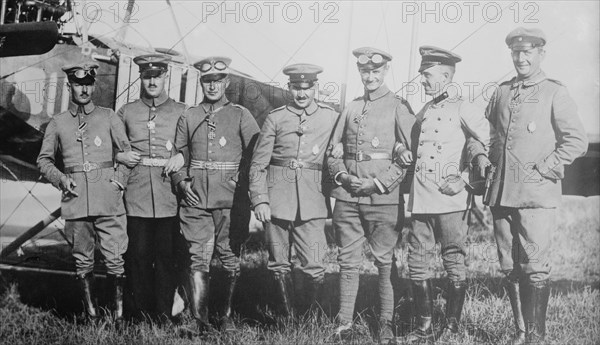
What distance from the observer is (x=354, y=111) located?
379cm

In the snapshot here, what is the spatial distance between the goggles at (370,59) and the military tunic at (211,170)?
97 cm

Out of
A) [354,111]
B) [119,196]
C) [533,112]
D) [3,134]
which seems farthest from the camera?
[3,134]

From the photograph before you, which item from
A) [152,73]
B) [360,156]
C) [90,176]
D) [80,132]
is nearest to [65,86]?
[80,132]

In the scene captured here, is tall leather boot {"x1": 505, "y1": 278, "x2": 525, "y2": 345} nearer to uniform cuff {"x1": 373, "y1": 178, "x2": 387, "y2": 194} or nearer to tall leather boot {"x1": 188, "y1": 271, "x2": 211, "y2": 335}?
uniform cuff {"x1": 373, "y1": 178, "x2": 387, "y2": 194}

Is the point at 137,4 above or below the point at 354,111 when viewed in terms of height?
above

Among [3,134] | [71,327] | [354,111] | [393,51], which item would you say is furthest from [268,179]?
[3,134]

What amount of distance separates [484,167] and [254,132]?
1716mm

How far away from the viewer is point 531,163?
3.45m

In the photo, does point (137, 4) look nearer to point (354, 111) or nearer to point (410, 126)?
point (354, 111)

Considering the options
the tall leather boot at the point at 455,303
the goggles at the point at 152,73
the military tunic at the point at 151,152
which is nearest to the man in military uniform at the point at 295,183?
the military tunic at the point at 151,152

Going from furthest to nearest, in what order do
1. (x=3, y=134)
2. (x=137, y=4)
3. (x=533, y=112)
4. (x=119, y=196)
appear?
(x=3, y=134), (x=137, y=4), (x=119, y=196), (x=533, y=112)

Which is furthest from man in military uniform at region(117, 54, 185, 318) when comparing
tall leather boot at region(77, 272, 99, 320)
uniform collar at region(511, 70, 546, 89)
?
uniform collar at region(511, 70, 546, 89)

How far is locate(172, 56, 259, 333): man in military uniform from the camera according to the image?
3.87m

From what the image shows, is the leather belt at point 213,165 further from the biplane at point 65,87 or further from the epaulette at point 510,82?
the epaulette at point 510,82
